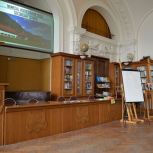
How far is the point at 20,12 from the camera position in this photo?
6.79 m

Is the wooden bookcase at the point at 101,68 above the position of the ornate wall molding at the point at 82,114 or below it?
Result: above

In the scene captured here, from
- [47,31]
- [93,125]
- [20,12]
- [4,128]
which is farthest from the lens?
[47,31]

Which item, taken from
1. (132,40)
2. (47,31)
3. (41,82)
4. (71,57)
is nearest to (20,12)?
(47,31)

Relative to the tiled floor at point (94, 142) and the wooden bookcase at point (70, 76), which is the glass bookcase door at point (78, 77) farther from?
the tiled floor at point (94, 142)

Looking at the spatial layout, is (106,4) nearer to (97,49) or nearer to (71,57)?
(97,49)

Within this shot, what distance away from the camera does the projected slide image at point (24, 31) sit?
6.37m

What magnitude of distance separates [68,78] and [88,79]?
117 cm

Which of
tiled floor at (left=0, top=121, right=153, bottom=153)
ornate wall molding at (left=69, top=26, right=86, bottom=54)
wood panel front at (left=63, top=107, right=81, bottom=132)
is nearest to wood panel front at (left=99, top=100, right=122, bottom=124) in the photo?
tiled floor at (left=0, top=121, right=153, bottom=153)

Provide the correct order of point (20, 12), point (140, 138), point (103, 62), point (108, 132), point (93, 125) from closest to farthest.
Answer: point (140, 138), point (108, 132), point (93, 125), point (20, 12), point (103, 62)

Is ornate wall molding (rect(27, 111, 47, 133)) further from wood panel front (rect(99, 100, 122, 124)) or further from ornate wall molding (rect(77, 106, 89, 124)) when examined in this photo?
wood panel front (rect(99, 100, 122, 124))

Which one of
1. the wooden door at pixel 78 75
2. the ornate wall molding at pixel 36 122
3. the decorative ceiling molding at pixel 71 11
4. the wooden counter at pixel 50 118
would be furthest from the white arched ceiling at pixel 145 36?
Result: the ornate wall molding at pixel 36 122

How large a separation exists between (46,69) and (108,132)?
4.60 m

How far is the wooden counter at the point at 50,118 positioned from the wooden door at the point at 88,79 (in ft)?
6.56

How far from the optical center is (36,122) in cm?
441
